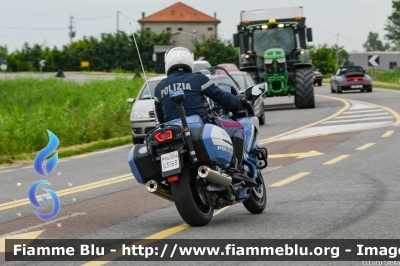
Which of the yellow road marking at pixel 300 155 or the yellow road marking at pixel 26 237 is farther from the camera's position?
the yellow road marking at pixel 300 155

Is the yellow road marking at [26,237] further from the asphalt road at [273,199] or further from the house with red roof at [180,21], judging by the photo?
the house with red roof at [180,21]

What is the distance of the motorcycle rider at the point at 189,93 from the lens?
8156mm

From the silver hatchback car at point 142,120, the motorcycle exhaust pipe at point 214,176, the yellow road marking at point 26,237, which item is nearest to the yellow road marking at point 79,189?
the yellow road marking at point 26,237

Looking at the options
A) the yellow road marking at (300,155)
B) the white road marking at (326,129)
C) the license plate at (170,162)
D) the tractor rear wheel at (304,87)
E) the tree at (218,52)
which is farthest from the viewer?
the tree at (218,52)

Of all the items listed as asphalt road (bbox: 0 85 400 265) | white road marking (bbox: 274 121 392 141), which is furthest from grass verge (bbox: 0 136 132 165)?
white road marking (bbox: 274 121 392 141)

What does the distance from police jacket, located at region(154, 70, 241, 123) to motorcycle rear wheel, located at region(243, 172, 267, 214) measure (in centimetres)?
105

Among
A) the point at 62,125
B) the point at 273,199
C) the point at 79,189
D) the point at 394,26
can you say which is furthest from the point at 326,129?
the point at 394,26

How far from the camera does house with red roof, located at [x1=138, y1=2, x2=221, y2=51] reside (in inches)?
6132

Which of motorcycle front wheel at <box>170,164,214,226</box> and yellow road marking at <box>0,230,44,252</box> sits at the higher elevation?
motorcycle front wheel at <box>170,164,214,226</box>

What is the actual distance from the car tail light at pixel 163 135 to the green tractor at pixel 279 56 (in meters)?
21.5

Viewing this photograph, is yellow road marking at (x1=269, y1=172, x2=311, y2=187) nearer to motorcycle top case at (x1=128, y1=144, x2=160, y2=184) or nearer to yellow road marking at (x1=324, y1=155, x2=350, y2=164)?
yellow road marking at (x1=324, y1=155, x2=350, y2=164)

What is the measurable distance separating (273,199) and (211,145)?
231cm

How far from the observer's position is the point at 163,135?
7695 millimetres

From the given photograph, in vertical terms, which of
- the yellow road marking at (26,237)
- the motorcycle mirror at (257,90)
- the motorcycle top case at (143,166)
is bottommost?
the yellow road marking at (26,237)
